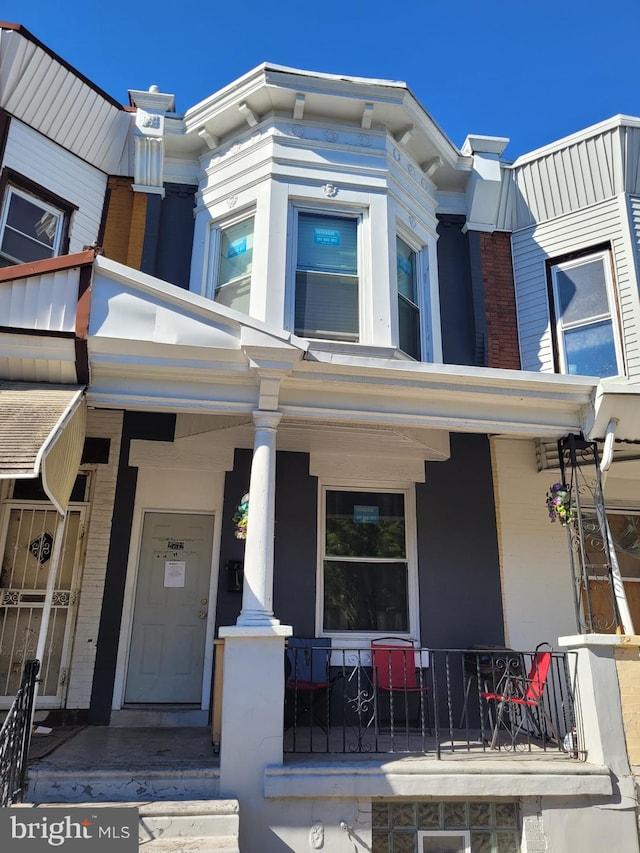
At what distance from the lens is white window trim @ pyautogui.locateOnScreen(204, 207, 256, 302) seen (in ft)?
26.4

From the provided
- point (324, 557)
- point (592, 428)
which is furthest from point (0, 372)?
point (592, 428)

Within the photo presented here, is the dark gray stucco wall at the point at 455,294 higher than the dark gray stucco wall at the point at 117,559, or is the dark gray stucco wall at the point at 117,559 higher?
the dark gray stucco wall at the point at 455,294

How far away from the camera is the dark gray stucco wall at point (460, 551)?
24.7 ft

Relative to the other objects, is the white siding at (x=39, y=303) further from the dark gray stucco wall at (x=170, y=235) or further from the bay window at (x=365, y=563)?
the bay window at (x=365, y=563)

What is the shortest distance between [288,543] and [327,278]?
3.05 meters

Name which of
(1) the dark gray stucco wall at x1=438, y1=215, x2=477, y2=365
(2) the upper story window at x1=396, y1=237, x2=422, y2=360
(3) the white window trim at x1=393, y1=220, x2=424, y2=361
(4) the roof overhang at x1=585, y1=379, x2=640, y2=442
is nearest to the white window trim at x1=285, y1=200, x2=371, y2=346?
(3) the white window trim at x1=393, y1=220, x2=424, y2=361

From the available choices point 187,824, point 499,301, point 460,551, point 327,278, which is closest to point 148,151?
point 327,278

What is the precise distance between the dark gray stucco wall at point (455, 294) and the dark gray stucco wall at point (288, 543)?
8.07ft

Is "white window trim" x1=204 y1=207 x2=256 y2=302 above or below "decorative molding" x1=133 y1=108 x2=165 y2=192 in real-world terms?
below

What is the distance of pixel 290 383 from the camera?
6.07m

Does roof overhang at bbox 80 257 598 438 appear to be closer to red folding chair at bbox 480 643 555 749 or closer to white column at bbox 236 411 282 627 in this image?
white column at bbox 236 411 282 627

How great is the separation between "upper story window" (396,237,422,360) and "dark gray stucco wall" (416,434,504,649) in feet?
4.13

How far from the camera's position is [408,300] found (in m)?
8.29

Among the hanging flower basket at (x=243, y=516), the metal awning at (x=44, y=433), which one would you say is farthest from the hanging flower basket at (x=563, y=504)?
the metal awning at (x=44, y=433)
